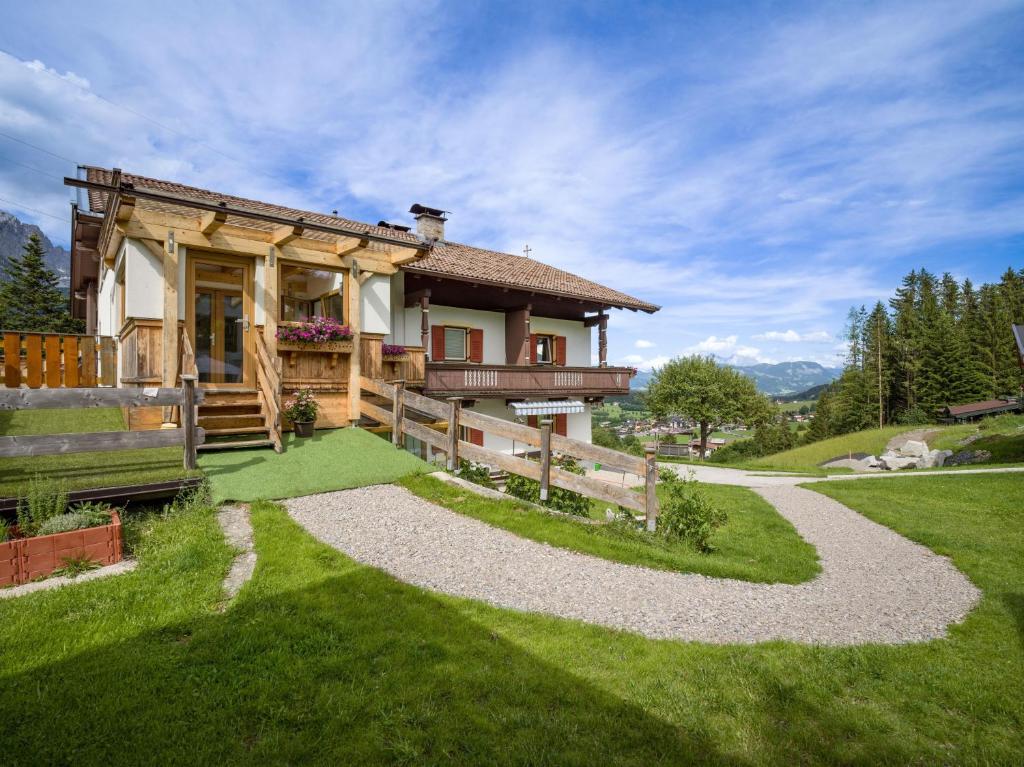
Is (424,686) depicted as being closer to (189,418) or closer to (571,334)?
(189,418)

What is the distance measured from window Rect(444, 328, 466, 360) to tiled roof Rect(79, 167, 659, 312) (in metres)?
2.18

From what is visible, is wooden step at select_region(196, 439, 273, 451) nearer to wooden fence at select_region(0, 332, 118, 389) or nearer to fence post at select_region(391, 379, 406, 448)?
fence post at select_region(391, 379, 406, 448)

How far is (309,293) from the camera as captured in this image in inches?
546

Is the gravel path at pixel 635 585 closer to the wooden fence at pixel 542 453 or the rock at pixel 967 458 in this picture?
the wooden fence at pixel 542 453

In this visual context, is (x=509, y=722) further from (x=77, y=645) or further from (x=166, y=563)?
(x=166, y=563)

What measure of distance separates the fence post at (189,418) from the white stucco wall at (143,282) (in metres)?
3.06

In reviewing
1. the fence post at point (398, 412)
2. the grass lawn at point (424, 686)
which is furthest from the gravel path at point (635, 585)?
the fence post at point (398, 412)

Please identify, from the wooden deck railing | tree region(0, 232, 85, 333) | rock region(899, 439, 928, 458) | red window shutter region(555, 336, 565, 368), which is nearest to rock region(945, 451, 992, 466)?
rock region(899, 439, 928, 458)

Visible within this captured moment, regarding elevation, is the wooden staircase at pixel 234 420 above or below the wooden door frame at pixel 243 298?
below

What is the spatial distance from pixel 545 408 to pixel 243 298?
9.28 meters

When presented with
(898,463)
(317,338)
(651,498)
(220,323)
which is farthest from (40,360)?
(898,463)

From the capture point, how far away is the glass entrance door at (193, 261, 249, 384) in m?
11.0

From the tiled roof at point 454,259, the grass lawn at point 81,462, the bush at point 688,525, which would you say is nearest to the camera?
the grass lawn at point 81,462

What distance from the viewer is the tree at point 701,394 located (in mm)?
41531
